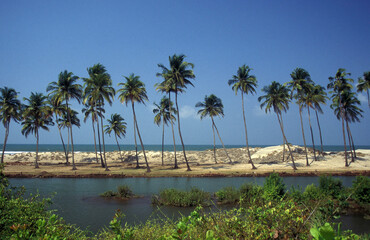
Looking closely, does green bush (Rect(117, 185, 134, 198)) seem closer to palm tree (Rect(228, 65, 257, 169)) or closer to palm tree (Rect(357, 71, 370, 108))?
palm tree (Rect(228, 65, 257, 169))

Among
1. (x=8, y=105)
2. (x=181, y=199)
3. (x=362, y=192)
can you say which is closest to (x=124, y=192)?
(x=181, y=199)

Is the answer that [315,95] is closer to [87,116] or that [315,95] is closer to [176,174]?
[176,174]

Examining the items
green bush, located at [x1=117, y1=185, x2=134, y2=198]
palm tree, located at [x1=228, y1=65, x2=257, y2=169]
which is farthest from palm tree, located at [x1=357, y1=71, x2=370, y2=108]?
green bush, located at [x1=117, y1=185, x2=134, y2=198]

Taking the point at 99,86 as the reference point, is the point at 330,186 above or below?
below

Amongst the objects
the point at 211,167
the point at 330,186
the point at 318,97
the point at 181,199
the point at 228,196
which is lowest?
the point at 211,167

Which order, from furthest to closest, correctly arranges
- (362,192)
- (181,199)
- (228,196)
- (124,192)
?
1. (124,192)
2. (228,196)
3. (181,199)
4. (362,192)

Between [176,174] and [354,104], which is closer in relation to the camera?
[176,174]

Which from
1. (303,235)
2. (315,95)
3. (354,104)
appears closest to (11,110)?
(303,235)

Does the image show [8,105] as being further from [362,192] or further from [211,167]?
[362,192]

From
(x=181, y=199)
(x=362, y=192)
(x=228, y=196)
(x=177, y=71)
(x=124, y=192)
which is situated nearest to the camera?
(x=362, y=192)

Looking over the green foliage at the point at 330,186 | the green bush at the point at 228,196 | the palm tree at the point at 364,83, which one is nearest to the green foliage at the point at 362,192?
the green foliage at the point at 330,186

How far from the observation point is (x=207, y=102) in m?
48.2

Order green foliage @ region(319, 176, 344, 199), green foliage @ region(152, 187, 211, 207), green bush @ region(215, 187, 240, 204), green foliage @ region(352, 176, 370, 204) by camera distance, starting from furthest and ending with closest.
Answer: green bush @ region(215, 187, 240, 204) → green foliage @ region(152, 187, 211, 207) → green foliage @ region(319, 176, 344, 199) → green foliage @ region(352, 176, 370, 204)

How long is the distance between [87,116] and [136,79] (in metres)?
20.8
